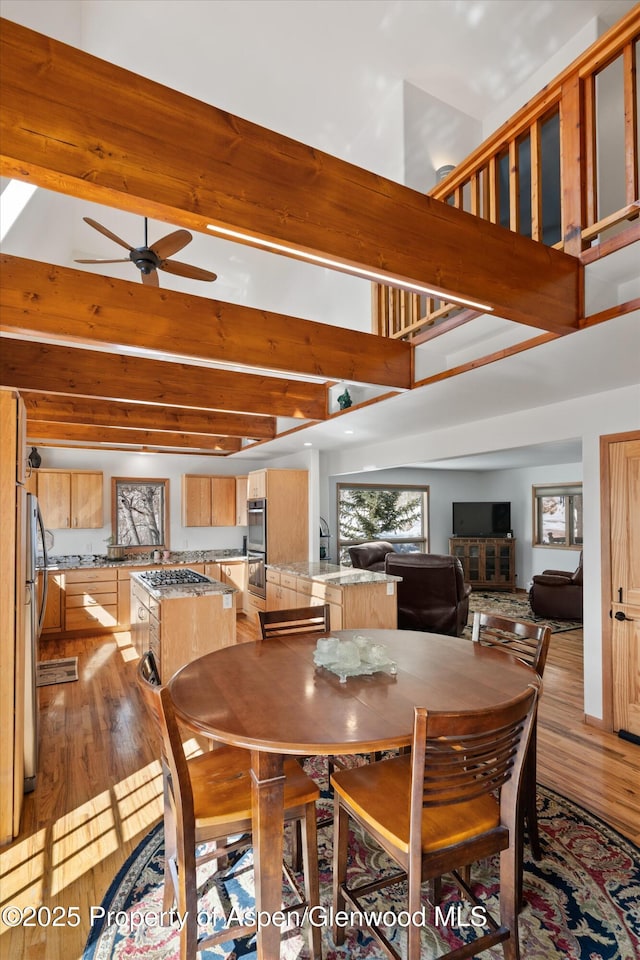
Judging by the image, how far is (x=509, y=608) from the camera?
303 inches

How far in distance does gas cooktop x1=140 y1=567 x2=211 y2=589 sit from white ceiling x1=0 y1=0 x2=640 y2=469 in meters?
2.25

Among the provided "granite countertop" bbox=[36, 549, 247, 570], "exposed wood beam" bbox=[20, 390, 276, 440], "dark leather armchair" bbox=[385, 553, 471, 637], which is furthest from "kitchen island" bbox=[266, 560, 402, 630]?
"granite countertop" bbox=[36, 549, 247, 570]

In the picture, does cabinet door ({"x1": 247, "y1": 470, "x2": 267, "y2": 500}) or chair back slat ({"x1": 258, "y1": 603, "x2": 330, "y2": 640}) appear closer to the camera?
chair back slat ({"x1": 258, "y1": 603, "x2": 330, "y2": 640})

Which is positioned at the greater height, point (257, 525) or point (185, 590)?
point (257, 525)

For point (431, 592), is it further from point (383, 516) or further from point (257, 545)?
point (383, 516)

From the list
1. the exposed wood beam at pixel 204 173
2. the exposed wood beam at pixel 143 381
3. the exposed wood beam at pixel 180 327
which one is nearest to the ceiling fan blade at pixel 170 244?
the exposed wood beam at pixel 180 327

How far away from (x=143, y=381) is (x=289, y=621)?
6.71ft

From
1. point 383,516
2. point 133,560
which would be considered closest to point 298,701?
point 133,560

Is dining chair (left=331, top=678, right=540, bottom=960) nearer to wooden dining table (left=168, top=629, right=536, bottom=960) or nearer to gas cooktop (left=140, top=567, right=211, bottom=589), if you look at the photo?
wooden dining table (left=168, top=629, right=536, bottom=960)

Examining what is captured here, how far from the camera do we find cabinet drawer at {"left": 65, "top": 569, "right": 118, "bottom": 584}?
622 cm

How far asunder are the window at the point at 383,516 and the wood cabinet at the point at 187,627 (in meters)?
4.56

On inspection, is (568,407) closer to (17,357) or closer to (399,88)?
(399,88)

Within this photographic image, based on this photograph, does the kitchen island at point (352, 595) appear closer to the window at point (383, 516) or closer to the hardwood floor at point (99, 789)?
the hardwood floor at point (99, 789)

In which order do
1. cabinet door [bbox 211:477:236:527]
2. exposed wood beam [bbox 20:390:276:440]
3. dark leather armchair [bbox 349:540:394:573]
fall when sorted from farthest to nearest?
dark leather armchair [bbox 349:540:394:573] < cabinet door [bbox 211:477:236:527] < exposed wood beam [bbox 20:390:276:440]
